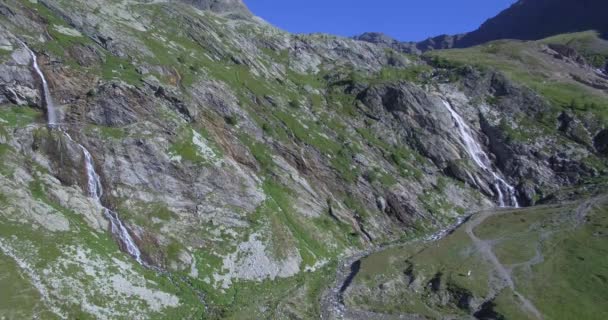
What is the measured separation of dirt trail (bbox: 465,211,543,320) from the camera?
52.6 meters

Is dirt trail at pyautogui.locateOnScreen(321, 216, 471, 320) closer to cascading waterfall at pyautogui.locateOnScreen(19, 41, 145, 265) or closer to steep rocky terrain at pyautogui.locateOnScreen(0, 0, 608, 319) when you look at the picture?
steep rocky terrain at pyautogui.locateOnScreen(0, 0, 608, 319)

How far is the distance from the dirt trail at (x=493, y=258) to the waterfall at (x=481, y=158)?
10807 millimetres

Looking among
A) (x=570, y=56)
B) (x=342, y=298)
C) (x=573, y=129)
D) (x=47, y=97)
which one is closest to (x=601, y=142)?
(x=573, y=129)

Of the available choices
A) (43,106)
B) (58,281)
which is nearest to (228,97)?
(43,106)

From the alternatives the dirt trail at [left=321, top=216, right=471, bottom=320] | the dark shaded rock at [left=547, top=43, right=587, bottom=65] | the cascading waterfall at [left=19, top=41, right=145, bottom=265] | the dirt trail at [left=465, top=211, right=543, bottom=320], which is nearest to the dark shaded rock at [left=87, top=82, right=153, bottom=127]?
the cascading waterfall at [left=19, top=41, right=145, bottom=265]

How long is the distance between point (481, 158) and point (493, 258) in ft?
161

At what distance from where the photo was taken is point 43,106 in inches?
2778

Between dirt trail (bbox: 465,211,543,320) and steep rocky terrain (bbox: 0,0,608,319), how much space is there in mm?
5594

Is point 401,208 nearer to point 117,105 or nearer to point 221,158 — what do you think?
point 221,158

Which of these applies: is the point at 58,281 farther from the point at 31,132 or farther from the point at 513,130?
the point at 513,130

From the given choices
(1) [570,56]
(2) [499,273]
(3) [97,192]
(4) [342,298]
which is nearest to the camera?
(4) [342,298]

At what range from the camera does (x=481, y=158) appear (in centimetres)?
11175

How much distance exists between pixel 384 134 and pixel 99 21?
66971 millimetres

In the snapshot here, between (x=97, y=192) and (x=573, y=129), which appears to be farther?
(x=573, y=129)
